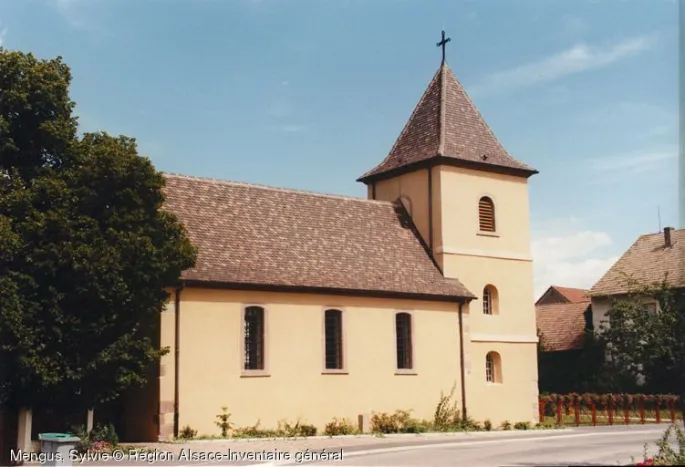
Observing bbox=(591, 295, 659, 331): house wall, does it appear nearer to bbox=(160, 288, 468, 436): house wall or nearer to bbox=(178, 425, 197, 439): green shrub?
bbox=(160, 288, 468, 436): house wall

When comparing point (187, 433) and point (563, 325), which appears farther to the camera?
point (563, 325)

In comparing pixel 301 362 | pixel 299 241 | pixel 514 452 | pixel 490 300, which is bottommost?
pixel 514 452

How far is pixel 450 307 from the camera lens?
3025 cm

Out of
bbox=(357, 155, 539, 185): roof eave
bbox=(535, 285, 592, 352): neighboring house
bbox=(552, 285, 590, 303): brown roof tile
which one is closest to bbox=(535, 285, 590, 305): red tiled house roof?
bbox=(552, 285, 590, 303): brown roof tile

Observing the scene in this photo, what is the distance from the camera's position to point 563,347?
46.8 m

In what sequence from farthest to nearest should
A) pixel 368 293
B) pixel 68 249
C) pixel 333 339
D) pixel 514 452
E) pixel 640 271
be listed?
pixel 640 271, pixel 368 293, pixel 333 339, pixel 514 452, pixel 68 249

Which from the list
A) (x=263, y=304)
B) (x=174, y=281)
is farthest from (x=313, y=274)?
(x=174, y=281)

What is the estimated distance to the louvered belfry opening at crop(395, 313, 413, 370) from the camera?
95.2 feet

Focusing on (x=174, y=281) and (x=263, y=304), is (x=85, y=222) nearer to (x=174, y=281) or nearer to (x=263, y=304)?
(x=174, y=281)

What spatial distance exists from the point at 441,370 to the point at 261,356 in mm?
6955

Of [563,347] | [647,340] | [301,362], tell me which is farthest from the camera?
[563,347]

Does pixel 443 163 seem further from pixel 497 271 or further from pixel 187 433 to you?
pixel 187 433

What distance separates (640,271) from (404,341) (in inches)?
891

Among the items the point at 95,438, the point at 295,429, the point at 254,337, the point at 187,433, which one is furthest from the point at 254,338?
the point at 95,438
